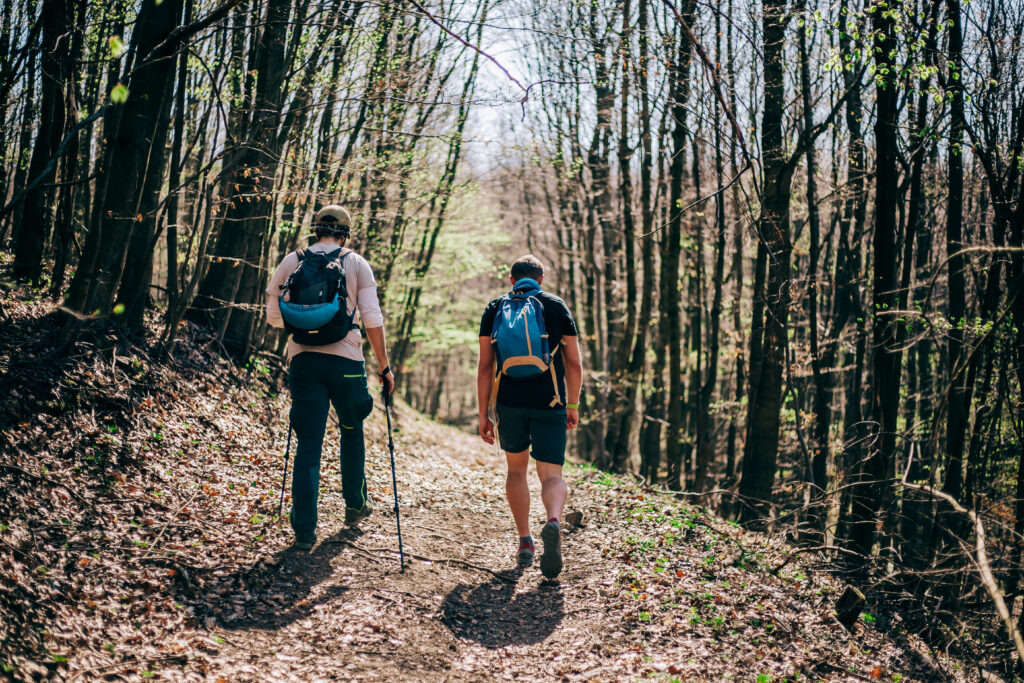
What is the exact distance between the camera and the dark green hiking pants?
191 inches

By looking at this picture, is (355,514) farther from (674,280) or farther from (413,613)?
(674,280)

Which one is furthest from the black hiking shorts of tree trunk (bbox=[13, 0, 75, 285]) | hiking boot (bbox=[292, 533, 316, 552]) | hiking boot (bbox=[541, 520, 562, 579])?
tree trunk (bbox=[13, 0, 75, 285])

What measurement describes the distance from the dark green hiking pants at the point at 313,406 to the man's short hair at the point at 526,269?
139 centimetres

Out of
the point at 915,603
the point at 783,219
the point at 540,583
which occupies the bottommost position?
the point at 915,603

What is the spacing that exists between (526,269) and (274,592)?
2871 mm

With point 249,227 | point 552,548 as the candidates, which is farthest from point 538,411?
point 249,227

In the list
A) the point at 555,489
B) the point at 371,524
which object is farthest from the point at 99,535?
the point at 555,489

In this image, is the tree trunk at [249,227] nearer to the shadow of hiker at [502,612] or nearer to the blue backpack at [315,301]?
the blue backpack at [315,301]

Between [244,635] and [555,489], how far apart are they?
7.59 feet

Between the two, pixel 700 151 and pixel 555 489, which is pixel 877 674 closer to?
pixel 555 489

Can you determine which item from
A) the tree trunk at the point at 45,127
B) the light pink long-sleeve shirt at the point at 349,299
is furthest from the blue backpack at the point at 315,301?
the tree trunk at the point at 45,127

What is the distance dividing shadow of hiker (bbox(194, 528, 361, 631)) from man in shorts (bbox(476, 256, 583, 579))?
4.79ft

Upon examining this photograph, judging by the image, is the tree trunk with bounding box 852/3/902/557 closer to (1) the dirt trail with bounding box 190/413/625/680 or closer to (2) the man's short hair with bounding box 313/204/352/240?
(1) the dirt trail with bounding box 190/413/625/680

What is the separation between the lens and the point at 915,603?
6457 mm
